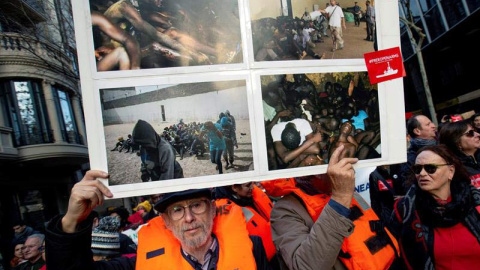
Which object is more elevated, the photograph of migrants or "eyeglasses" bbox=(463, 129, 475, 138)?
the photograph of migrants

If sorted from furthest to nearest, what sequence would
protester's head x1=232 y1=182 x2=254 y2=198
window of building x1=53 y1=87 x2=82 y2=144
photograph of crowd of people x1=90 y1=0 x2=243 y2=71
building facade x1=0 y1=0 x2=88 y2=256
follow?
1. window of building x1=53 y1=87 x2=82 y2=144
2. building facade x1=0 y1=0 x2=88 y2=256
3. protester's head x1=232 y1=182 x2=254 y2=198
4. photograph of crowd of people x1=90 y1=0 x2=243 y2=71

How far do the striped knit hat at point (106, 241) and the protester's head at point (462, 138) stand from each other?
3542mm

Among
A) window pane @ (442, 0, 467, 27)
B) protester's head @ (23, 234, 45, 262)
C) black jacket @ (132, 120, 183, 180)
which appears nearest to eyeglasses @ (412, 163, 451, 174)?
black jacket @ (132, 120, 183, 180)

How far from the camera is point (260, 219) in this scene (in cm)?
266

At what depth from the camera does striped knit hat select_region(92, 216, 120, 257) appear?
93.3 inches

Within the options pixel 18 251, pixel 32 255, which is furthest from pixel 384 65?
pixel 18 251

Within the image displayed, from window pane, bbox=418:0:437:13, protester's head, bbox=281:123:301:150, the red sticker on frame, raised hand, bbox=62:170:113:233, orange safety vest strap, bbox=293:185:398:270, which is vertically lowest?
orange safety vest strap, bbox=293:185:398:270

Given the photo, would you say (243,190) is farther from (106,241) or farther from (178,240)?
(106,241)

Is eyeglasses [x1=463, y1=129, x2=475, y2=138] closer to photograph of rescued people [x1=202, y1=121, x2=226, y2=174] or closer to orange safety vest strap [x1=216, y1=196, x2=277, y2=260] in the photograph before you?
orange safety vest strap [x1=216, y1=196, x2=277, y2=260]

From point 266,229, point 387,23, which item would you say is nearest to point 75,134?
point 266,229

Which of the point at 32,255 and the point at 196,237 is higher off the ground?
the point at 196,237

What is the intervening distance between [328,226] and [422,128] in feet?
8.68

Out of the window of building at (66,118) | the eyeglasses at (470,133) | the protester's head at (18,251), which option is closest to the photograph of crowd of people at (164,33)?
the eyeglasses at (470,133)

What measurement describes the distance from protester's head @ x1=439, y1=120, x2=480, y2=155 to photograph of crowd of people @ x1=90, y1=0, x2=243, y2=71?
293cm
